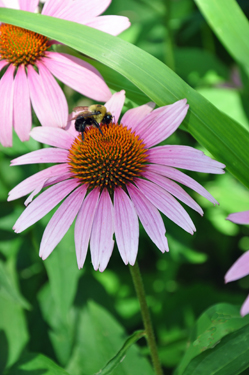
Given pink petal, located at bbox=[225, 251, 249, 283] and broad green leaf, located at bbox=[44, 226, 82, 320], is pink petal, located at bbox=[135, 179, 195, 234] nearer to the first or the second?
pink petal, located at bbox=[225, 251, 249, 283]

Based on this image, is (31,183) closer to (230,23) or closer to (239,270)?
(239,270)

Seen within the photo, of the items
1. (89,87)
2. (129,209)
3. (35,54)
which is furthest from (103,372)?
(35,54)

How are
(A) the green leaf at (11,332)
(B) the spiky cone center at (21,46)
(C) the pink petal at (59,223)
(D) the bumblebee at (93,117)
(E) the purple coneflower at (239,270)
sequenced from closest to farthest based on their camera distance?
(E) the purple coneflower at (239,270), (C) the pink petal at (59,223), (D) the bumblebee at (93,117), (B) the spiky cone center at (21,46), (A) the green leaf at (11,332)

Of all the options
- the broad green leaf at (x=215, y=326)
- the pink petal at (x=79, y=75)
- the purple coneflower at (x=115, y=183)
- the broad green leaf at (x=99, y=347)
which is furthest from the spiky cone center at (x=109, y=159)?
the broad green leaf at (x=99, y=347)

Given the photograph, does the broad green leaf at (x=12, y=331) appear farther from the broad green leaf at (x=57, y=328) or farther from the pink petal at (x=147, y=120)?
the pink petal at (x=147, y=120)

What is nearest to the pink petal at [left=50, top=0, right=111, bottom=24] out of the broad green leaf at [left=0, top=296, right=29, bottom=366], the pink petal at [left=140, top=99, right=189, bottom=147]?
the pink petal at [left=140, top=99, right=189, bottom=147]

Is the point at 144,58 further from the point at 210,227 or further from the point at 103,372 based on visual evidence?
the point at 210,227
